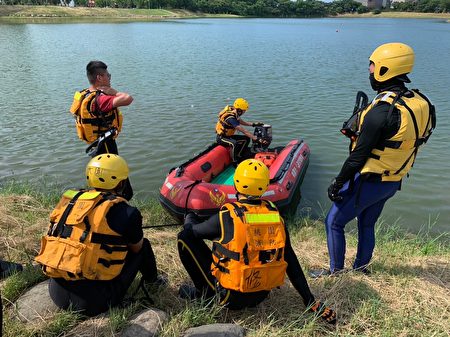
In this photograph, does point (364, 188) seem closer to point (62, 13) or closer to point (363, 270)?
point (363, 270)

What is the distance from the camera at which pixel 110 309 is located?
2.47 m

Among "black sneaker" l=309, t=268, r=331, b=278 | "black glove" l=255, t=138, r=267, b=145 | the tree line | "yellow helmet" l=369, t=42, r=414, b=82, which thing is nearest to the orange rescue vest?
"black glove" l=255, t=138, r=267, b=145

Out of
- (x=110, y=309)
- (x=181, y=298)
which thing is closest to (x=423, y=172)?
(x=181, y=298)

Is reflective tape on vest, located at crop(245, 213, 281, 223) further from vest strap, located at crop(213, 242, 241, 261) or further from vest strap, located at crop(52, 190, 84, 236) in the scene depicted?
vest strap, located at crop(52, 190, 84, 236)

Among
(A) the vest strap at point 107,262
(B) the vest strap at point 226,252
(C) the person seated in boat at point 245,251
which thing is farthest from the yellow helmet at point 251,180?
(A) the vest strap at point 107,262

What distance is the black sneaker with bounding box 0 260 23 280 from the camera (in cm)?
294

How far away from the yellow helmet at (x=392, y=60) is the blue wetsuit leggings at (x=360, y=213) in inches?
31.0

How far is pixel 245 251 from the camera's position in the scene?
235 centimetres

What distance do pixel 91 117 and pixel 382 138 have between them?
114 inches

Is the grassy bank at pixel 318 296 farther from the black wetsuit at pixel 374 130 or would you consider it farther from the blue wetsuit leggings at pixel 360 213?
the black wetsuit at pixel 374 130

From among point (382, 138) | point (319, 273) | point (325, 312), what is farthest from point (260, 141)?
point (325, 312)

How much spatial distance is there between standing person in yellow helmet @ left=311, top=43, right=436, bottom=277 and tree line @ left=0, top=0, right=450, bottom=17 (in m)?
81.3

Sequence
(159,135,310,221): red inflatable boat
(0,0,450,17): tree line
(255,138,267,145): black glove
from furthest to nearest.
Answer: (0,0,450,17): tree line, (255,138,267,145): black glove, (159,135,310,221): red inflatable boat

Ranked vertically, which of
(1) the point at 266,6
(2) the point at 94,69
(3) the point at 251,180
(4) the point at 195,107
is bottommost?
(4) the point at 195,107
